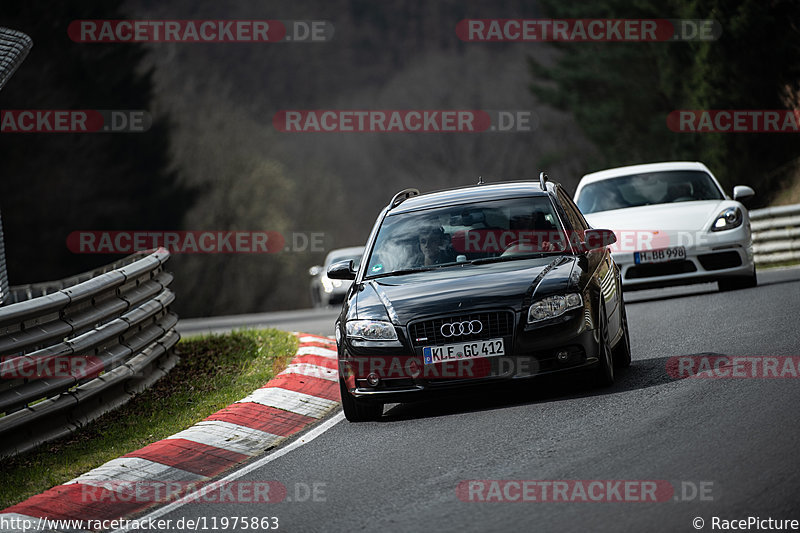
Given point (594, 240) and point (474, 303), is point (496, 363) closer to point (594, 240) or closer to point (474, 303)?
point (474, 303)

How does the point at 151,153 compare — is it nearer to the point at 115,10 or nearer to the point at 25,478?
the point at 115,10

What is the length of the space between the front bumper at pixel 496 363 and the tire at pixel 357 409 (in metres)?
0.27

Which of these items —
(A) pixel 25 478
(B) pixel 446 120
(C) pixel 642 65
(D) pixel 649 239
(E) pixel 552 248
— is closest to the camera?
(A) pixel 25 478

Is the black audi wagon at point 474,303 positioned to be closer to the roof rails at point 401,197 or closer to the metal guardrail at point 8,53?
the roof rails at point 401,197

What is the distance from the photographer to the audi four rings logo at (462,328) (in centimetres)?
787

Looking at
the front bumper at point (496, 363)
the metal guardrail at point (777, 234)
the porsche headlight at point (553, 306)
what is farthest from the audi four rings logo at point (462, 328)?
the metal guardrail at point (777, 234)

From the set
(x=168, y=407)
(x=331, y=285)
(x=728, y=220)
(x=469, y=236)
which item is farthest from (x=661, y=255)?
Answer: (x=331, y=285)

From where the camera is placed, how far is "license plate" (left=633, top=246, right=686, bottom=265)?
547 inches

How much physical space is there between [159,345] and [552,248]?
14.1ft

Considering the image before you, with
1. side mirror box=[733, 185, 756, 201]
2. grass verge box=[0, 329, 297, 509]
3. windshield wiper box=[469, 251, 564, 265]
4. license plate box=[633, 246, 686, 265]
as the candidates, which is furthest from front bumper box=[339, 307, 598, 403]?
side mirror box=[733, 185, 756, 201]

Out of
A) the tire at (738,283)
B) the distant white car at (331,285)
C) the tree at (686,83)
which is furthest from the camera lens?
the tree at (686,83)

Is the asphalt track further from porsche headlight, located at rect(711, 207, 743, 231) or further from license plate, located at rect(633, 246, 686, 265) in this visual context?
porsche headlight, located at rect(711, 207, 743, 231)

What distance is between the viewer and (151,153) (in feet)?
168

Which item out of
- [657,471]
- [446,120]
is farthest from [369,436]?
[446,120]
